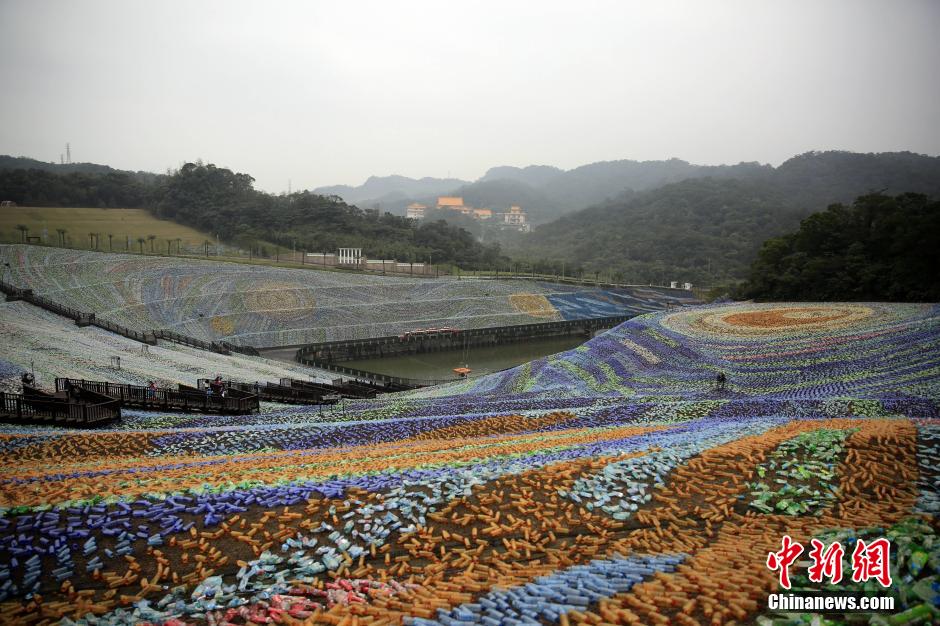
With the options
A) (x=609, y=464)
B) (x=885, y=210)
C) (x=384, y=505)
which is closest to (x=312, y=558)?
(x=384, y=505)

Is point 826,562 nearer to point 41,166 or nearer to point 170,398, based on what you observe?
point 170,398

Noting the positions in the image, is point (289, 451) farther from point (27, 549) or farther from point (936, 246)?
point (936, 246)

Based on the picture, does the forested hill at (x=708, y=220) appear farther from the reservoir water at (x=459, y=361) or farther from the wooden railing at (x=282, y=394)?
the wooden railing at (x=282, y=394)

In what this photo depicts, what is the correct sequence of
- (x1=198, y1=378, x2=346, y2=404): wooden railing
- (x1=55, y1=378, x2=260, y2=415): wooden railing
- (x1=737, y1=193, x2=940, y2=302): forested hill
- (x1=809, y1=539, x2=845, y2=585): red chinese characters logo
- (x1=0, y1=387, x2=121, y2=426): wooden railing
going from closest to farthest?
(x1=809, y1=539, x2=845, y2=585): red chinese characters logo
(x1=0, y1=387, x2=121, y2=426): wooden railing
(x1=55, y1=378, x2=260, y2=415): wooden railing
(x1=198, y1=378, x2=346, y2=404): wooden railing
(x1=737, y1=193, x2=940, y2=302): forested hill

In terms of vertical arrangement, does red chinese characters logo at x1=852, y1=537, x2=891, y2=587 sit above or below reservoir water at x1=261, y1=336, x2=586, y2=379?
above

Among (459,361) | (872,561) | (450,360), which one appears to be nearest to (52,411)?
(872,561)

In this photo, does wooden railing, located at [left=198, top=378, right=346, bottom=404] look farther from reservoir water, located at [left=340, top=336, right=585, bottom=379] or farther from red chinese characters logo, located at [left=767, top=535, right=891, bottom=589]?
red chinese characters logo, located at [left=767, top=535, right=891, bottom=589]

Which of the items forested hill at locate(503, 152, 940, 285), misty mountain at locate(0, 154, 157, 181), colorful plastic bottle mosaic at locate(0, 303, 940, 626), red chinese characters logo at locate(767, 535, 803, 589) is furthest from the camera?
forested hill at locate(503, 152, 940, 285)

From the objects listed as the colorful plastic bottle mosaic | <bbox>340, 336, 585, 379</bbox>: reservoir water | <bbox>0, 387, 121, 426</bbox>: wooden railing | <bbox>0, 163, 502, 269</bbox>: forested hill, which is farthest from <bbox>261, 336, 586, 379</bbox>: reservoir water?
<bbox>0, 163, 502, 269</bbox>: forested hill
